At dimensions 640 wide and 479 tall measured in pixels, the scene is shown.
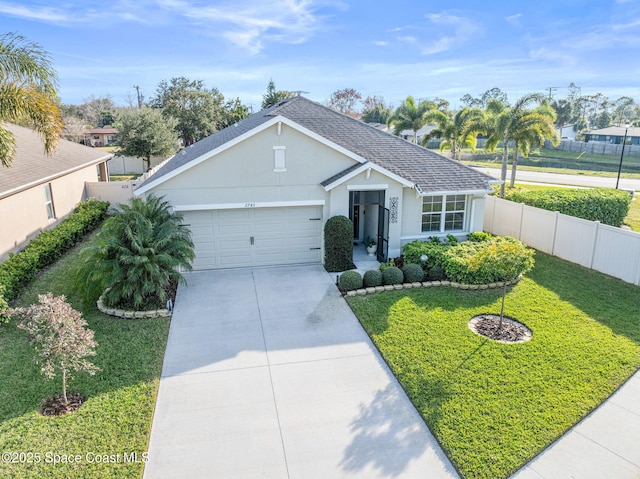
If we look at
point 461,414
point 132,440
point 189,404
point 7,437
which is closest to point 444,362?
point 461,414

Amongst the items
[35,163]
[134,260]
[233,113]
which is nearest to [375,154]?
[134,260]

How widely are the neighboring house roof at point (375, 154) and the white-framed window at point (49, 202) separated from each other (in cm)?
524

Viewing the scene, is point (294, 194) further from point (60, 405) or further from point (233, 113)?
point (233, 113)

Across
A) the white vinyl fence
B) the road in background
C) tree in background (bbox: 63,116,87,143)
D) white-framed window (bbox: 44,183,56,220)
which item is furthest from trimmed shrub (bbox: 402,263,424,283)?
tree in background (bbox: 63,116,87,143)

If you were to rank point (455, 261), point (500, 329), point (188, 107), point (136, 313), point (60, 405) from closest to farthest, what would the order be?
point (60, 405) < point (500, 329) < point (136, 313) < point (455, 261) < point (188, 107)

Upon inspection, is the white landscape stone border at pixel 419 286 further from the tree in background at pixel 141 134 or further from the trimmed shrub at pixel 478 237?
the tree in background at pixel 141 134

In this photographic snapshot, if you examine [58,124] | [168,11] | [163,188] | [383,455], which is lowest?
[383,455]

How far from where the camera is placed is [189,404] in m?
8.22

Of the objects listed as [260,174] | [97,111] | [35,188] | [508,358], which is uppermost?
[97,111]

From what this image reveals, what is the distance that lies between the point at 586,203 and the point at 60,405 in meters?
19.8

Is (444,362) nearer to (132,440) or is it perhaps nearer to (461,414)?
(461,414)

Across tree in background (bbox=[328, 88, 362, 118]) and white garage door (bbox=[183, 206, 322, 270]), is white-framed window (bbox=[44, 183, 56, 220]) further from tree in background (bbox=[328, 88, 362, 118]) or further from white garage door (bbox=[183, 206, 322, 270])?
tree in background (bbox=[328, 88, 362, 118])

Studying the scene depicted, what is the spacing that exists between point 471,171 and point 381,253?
510 cm

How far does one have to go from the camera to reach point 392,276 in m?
13.3
